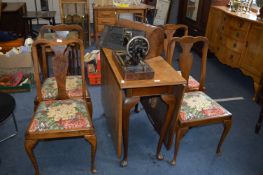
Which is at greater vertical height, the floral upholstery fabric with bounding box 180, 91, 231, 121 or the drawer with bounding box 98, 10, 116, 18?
the drawer with bounding box 98, 10, 116, 18

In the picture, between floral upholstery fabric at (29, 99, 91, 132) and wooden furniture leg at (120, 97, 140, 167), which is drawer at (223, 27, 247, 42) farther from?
floral upholstery fabric at (29, 99, 91, 132)

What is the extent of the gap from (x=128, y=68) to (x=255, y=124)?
173cm

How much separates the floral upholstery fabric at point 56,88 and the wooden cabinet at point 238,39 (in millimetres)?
2201

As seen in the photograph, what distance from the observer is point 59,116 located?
1775 mm

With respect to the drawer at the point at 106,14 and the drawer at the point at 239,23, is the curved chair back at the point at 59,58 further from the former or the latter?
the drawer at the point at 106,14

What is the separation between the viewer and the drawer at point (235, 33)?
3213mm

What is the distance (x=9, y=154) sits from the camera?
6.66 ft

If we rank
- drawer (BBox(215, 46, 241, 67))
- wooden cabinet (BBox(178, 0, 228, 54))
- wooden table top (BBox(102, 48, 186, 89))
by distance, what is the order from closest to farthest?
wooden table top (BBox(102, 48, 186, 89)) < drawer (BBox(215, 46, 241, 67)) < wooden cabinet (BBox(178, 0, 228, 54))

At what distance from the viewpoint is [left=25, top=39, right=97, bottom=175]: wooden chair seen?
1665 millimetres

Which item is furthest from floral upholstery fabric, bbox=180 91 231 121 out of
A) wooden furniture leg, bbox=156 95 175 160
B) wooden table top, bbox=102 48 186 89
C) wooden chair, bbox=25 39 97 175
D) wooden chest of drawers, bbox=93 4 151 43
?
wooden chest of drawers, bbox=93 4 151 43

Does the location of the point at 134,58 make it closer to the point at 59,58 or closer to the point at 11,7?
the point at 59,58

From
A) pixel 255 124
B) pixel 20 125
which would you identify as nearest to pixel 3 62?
pixel 20 125

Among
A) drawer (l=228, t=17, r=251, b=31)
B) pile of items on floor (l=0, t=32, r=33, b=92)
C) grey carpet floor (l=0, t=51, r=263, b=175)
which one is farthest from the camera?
drawer (l=228, t=17, r=251, b=31)

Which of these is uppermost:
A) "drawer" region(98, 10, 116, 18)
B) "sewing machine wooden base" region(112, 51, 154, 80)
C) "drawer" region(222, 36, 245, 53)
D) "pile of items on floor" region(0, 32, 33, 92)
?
"drawer" region(98, 10, 116, 18)
